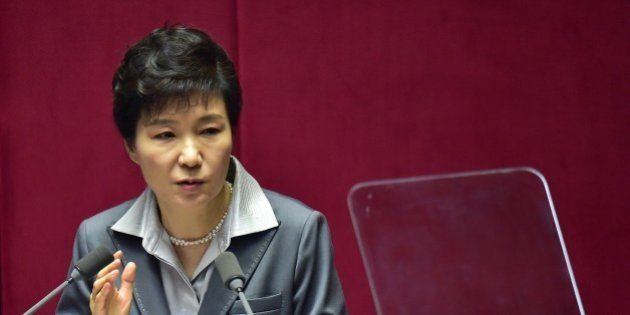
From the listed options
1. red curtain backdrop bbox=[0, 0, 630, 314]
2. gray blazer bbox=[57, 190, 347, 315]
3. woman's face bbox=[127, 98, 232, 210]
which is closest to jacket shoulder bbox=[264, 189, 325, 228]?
gray blazer bbox=[57, 190, 347, 315]

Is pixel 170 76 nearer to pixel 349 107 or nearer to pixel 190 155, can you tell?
pixel 190 155

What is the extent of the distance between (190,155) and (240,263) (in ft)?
0.69

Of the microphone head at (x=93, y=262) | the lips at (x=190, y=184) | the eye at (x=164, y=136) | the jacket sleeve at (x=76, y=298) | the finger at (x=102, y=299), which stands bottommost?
the jacket sleeve at (x=76, y=298)

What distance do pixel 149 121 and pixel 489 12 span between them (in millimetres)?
768

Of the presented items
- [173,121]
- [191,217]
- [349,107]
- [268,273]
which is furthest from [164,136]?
[349,107]

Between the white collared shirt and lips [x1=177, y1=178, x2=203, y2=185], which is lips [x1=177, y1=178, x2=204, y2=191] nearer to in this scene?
lips [x1=177, y1=178, x2=203, y2=185]

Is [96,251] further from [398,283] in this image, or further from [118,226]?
[398,283]

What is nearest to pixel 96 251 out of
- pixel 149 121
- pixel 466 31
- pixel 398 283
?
pixel 149 121

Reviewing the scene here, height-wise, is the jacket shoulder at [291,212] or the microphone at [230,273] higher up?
the jacket shoulder at [291,212]

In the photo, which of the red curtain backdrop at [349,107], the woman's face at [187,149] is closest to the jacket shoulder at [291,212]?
the woman's face at [187,149]

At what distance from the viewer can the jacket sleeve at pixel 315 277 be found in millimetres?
1413

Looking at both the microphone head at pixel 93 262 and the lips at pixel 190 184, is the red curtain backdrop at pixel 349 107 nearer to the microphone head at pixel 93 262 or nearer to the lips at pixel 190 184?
the lips at pixel 190 184

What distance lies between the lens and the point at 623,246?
6.04 feet

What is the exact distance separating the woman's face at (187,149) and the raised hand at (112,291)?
0.15 meters
